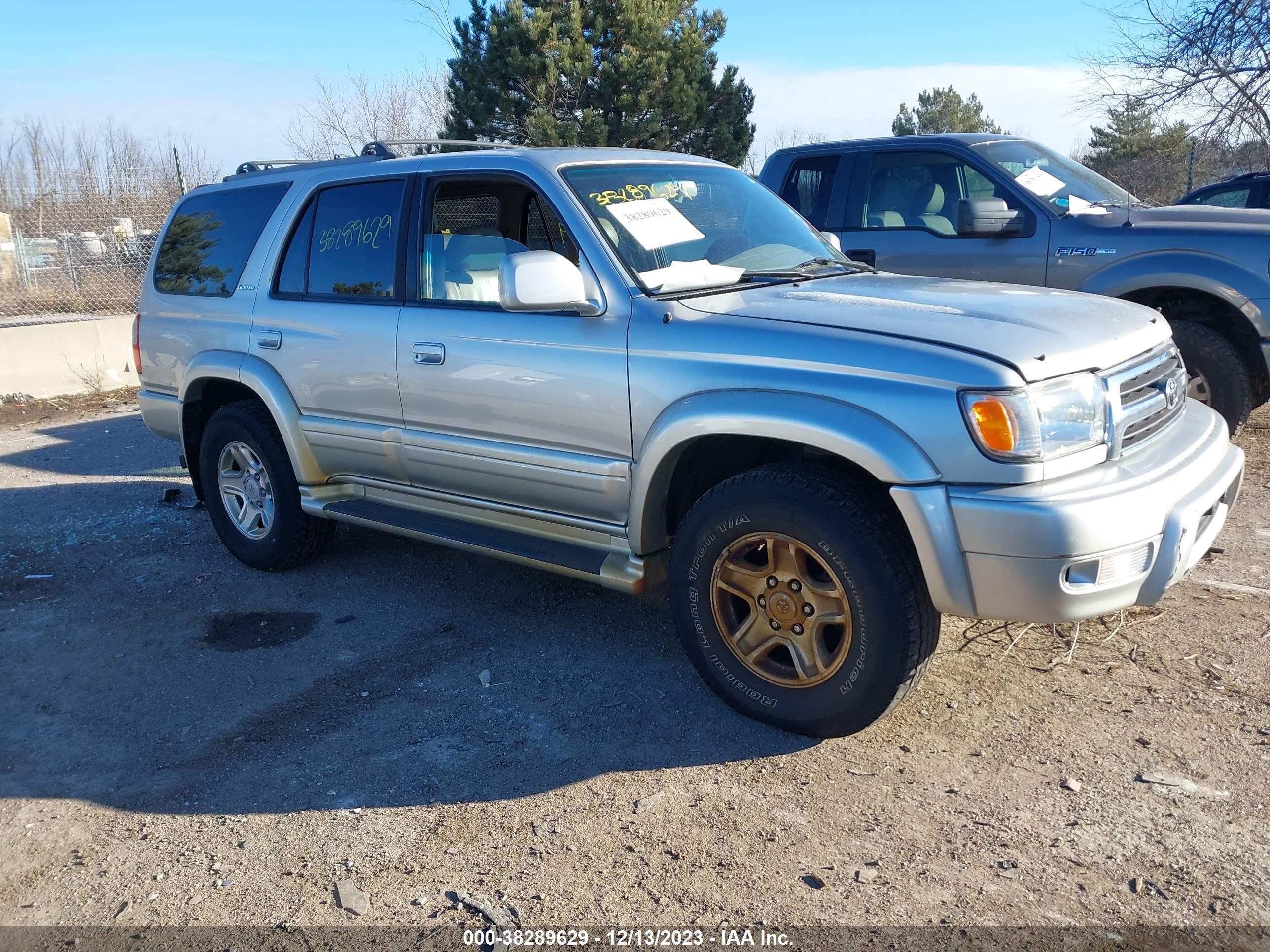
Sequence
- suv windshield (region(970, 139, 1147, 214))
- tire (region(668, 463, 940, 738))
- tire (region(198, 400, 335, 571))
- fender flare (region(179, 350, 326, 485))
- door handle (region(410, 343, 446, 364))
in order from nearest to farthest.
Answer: tire (region(668, 463, 940, 738)) < door handle (region(410, 343, 446, 364)) < fender flare (region(179, 350, 326, 485)) < tire (region(198, 400, 335, 571)) < suv windshield (region(970, 139, 1147, 214))

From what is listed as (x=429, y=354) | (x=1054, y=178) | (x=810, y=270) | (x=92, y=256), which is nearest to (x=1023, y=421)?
(x=810, y=270)

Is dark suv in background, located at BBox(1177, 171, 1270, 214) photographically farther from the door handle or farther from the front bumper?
the door handle

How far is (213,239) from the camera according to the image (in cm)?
539

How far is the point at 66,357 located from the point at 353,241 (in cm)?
800

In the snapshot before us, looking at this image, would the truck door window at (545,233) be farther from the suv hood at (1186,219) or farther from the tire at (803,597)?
the suv hood at (1186,219)

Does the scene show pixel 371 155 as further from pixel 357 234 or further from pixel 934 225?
pixel 934 225

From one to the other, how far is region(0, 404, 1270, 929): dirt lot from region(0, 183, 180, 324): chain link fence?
30.8 feet

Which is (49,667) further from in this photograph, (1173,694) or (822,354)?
(1173,694)

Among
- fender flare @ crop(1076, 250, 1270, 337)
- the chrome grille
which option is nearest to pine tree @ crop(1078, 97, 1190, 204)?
fender flare @ crop(1076, 250, 1270, 337)

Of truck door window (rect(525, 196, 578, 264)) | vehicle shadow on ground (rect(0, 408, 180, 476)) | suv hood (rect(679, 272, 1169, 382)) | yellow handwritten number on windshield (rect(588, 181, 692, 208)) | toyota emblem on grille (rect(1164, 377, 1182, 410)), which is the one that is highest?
yellow handwritten number on windshield (rect(588, 181, 692, 208))

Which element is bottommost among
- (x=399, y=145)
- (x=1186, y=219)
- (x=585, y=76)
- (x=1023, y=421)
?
(x=1023, y=421)

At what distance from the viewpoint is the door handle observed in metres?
4.18

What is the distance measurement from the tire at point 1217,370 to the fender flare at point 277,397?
4.76m

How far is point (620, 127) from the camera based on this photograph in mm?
21016
